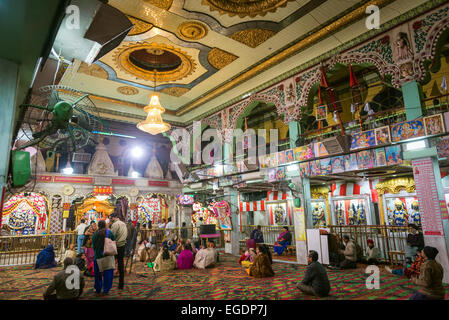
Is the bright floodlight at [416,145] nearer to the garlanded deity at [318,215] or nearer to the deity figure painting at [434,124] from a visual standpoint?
the deity figure painting at [434,124]

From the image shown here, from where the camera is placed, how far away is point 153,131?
369 inches

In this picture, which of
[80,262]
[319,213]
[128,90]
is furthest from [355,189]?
[128,90]

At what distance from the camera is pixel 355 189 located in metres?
11.6

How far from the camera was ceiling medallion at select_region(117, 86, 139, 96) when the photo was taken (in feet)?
39.1

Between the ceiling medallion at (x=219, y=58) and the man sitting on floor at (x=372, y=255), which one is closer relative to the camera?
the man sitting on floor at (x=372, y=255)

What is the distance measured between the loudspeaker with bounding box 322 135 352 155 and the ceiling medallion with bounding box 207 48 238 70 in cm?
439

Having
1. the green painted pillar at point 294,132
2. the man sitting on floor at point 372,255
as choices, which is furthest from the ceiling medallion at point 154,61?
the man sitting on floor at point 372,255

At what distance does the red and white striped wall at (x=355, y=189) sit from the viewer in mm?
11039

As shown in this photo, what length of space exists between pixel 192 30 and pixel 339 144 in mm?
5470

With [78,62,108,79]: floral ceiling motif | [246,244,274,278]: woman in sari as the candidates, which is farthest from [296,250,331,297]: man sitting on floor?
[78,62,108,79]: floral ceiling motif

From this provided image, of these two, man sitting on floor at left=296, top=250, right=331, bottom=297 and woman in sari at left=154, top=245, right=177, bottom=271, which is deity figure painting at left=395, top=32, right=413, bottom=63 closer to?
man sitting on floor at left=296, top=250, right=331, bottom=297

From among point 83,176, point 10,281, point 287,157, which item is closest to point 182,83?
point 287,157

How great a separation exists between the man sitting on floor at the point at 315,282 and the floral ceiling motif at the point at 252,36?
21.0ft

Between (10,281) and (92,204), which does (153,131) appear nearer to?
(10,281)
